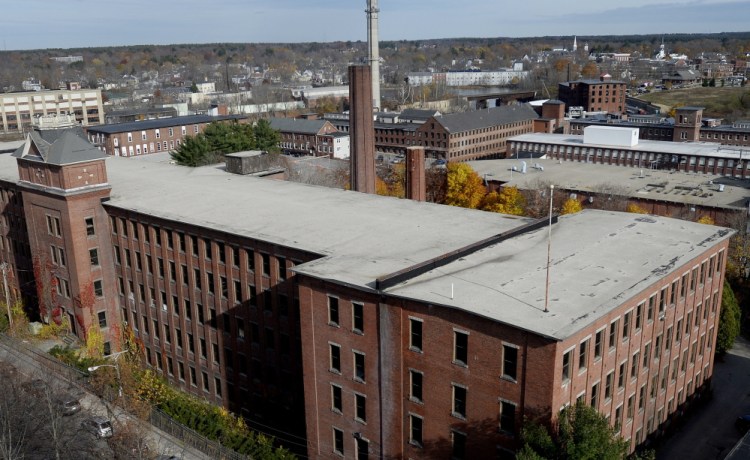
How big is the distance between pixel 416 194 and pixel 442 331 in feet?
126

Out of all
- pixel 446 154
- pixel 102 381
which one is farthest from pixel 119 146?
pixel 102 381

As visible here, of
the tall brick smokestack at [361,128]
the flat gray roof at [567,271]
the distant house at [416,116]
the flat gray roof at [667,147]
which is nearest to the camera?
the flat gray roof at [567,271]

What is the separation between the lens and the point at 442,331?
3147cm

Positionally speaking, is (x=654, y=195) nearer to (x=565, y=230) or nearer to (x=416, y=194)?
(x=416, y=194)

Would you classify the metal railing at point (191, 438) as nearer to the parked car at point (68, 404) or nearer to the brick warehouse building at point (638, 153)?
the parked car at point (68, 404)

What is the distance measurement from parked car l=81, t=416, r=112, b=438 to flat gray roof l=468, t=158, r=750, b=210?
57905 mm

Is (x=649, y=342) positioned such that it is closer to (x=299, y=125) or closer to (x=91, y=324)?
(x=91, y=324)

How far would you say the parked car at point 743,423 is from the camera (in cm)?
4353

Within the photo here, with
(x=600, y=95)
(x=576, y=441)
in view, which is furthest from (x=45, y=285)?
(x=600, y=95)

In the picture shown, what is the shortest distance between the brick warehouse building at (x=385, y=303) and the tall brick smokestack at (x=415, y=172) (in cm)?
1352

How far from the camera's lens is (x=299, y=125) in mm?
147750

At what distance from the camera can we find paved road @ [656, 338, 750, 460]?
4128 cm

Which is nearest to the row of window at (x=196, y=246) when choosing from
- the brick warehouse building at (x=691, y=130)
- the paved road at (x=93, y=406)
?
the paved road at (x=93, y=406)

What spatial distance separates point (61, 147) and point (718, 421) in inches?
2032
